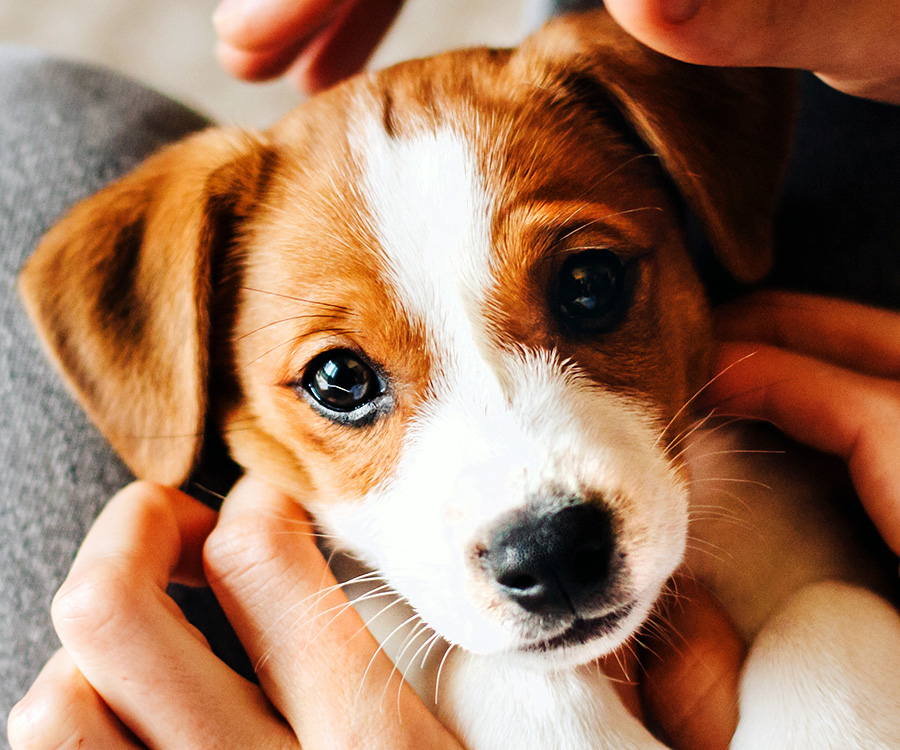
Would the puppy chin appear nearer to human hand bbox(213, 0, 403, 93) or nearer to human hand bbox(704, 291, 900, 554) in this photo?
human hand bbox(704, 291, 900, 554)

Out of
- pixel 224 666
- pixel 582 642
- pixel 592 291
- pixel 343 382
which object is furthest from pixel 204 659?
pixel 592 291

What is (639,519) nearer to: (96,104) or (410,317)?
(410,317)

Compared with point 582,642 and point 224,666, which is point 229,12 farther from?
point 582,642

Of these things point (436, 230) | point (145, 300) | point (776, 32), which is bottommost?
point (145, 300)

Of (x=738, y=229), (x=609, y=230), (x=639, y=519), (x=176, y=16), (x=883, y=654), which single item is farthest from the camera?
(x=176, y=16)

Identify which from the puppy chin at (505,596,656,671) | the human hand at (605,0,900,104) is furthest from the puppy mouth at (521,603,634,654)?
the human hand at (605,0,900,104)

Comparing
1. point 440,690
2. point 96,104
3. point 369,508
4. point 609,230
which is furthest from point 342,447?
point 96,104
